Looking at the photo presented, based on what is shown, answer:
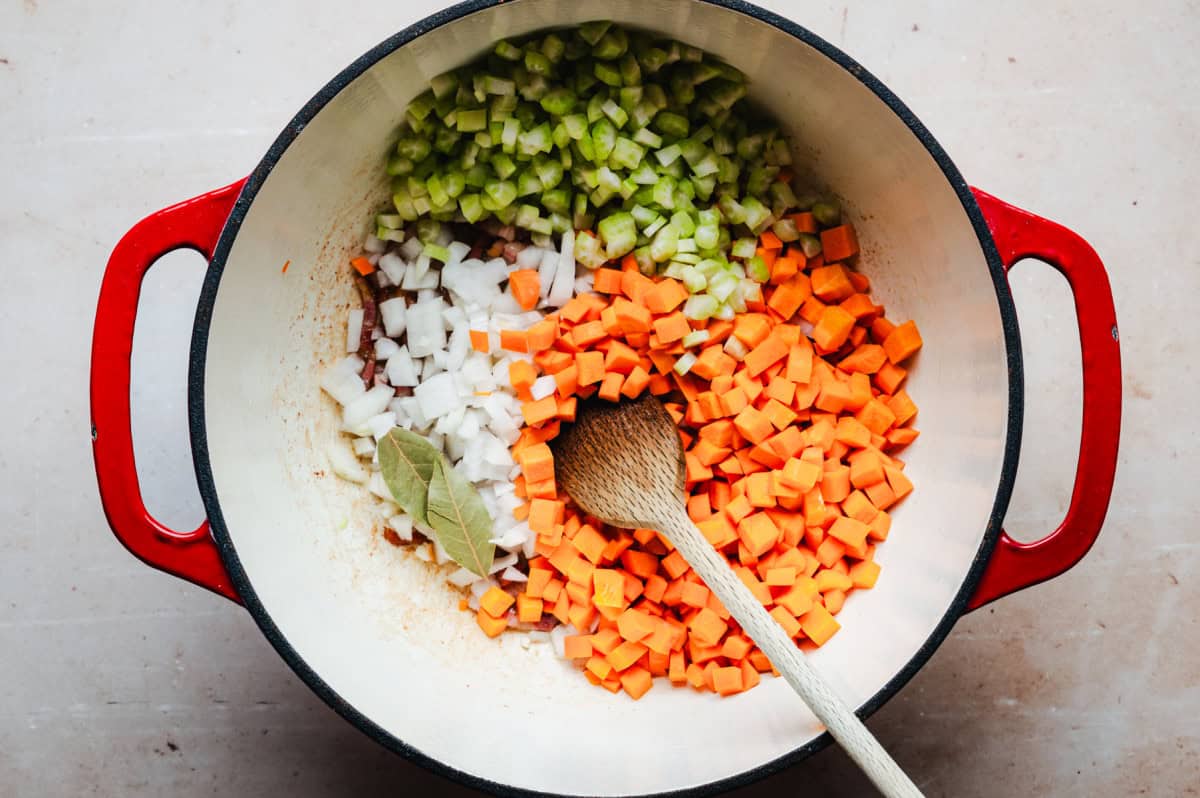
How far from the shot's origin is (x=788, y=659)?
1.07 meters

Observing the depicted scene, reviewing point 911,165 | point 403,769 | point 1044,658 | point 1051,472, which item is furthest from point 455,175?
point 1044,658

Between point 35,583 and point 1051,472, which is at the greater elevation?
point 1051,472

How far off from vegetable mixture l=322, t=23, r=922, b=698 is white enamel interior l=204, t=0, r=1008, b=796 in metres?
0.04

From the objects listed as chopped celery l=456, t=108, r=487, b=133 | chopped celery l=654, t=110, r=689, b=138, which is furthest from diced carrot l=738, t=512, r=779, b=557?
chopped celery l=456, t=108, r=487, b=133

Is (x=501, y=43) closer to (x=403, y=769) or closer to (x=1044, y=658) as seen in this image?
(x=403, y=769)

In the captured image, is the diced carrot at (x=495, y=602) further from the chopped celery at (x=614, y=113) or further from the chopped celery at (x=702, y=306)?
the chopped celery at (x=614, y=113)

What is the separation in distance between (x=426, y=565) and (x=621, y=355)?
1.40 feet

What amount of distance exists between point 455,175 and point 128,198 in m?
0.55

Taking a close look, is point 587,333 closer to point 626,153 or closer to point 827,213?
point 626,153

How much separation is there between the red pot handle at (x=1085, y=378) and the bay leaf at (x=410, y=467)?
722mm

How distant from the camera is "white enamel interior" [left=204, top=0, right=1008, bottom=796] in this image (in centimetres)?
108

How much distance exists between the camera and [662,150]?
1233mm

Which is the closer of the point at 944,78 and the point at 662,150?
the point at 662,150

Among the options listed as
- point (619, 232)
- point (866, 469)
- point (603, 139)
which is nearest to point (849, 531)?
point (866, 469)
